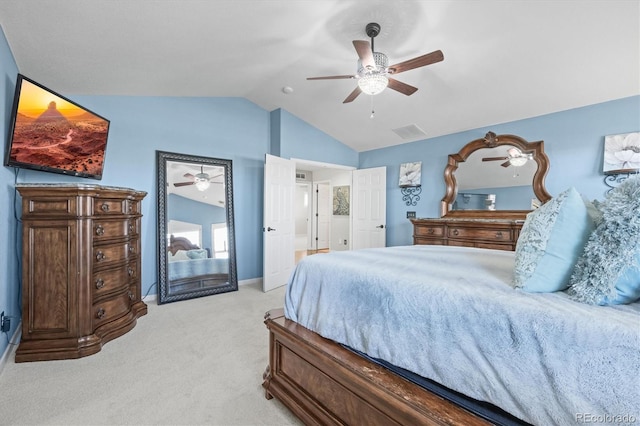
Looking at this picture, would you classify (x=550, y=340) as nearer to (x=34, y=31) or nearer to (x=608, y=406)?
(x=608, y=406)

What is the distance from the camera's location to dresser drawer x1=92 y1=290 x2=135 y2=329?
7.75 feet

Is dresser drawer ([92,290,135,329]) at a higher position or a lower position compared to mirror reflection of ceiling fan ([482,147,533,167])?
lower

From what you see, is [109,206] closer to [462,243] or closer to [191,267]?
[191,267]

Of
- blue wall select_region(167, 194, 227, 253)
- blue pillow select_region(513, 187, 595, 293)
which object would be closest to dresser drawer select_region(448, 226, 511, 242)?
blue pillow select_region(513, 187, 595, 293)

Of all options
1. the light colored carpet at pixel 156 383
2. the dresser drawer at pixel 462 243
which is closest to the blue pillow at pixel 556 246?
the light colored carpet at pixel 156 383

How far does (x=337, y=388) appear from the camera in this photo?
131 cm

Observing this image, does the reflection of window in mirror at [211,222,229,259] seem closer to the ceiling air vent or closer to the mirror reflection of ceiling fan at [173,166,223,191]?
the mirror reflection of ceiling fan at [173,166,223,191]

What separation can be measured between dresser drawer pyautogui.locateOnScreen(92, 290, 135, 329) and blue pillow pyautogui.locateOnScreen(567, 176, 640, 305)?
314 centimetres

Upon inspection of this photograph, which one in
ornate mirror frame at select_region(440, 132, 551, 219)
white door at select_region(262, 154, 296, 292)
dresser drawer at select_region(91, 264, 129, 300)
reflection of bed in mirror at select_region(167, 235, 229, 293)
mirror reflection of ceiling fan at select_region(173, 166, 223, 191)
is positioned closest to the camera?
dresser drawer at select_region(91, 264, 129, 300)

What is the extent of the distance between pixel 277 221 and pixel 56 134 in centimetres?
263

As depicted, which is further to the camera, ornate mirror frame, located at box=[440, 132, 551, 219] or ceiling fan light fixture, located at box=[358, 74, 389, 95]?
ornate mirror frame, located at box=[440, 132, 551, 219]

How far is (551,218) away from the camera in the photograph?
1003 millimetres

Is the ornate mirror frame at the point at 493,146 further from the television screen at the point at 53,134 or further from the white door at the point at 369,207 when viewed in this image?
the television screen at the point at 53,134

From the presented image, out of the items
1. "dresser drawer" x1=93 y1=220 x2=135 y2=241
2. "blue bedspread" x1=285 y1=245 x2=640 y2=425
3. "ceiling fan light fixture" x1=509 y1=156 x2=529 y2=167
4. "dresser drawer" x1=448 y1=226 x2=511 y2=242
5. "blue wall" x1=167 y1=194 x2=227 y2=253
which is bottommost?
"blue bedspread" x1=285 y1=245 x2=640 y2=425
